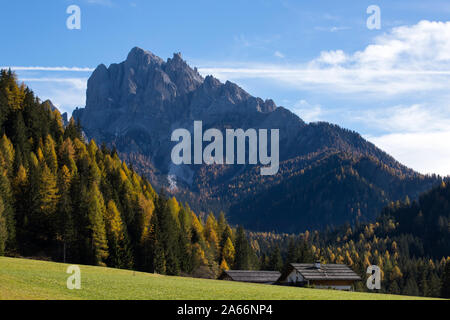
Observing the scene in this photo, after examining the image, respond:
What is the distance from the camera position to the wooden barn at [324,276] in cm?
8856

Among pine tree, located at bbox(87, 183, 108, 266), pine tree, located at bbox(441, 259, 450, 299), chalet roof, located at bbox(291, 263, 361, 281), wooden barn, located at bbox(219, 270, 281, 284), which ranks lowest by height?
pine tree, located at bbox(441, 259, 450, 299)

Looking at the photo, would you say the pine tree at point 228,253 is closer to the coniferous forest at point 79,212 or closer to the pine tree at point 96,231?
the coniferous forest at point 79,212

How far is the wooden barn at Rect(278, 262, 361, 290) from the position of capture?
291 feet

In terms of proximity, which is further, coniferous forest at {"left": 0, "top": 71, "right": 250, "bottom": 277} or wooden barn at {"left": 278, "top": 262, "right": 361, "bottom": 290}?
coniferous forest at {"left": 0, "top": 71, "right": 250, "bottom": 277}

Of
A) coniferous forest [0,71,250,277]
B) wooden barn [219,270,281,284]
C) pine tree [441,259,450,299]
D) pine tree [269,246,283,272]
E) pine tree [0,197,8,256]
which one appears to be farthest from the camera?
pine tree [269,246,283,272]

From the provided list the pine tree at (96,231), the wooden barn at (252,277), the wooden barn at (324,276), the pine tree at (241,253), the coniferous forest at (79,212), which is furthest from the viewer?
the pine tree at (241,253)

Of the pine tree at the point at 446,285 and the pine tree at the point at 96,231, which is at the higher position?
the pine tree at the point at 96,231

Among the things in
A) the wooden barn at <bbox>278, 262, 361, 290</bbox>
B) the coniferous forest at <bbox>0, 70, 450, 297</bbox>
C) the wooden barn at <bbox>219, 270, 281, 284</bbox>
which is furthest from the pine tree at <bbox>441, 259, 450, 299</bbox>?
the wooden barn at <bbox>219, 270, 281, 284</bbox>

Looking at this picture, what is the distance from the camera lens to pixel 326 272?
90.6m

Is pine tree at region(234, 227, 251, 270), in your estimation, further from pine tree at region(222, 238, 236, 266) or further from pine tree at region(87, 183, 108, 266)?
pine tree at region(87, 183, 108, 266)

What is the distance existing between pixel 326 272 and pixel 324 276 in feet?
6.47

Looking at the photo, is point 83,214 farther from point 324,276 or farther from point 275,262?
point 275,262

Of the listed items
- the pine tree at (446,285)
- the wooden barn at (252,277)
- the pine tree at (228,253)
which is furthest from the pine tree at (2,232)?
the pine tree at (446,285)
